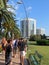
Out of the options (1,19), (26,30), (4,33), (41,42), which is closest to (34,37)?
(41,42)

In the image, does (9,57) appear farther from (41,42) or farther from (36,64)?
(41,42)

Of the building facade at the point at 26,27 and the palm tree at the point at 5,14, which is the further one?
the building facade at the point at 26,27

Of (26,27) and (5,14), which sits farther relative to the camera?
(26,27)

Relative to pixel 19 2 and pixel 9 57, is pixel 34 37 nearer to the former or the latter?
pixel 19 2

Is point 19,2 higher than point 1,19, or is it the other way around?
point 19,2

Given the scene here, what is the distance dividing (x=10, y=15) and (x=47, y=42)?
129 ft

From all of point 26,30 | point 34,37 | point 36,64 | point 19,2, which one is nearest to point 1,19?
point 19,2

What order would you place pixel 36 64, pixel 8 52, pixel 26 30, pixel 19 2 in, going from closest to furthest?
pixel 36 64
pixel 8 52
pixel 19 2
pixel 26 30

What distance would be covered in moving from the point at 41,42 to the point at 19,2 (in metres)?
34.0

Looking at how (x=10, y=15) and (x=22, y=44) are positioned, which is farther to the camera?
(x=10, y=15)

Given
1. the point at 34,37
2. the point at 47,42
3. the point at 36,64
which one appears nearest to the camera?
the point at 36,64

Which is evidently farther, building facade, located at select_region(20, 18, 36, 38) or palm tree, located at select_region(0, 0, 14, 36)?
building facade, located at select_region(20, 18, 36, 38)

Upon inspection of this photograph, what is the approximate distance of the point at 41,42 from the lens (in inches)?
2429

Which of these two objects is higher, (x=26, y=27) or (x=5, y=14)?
(x=5, y=14)
